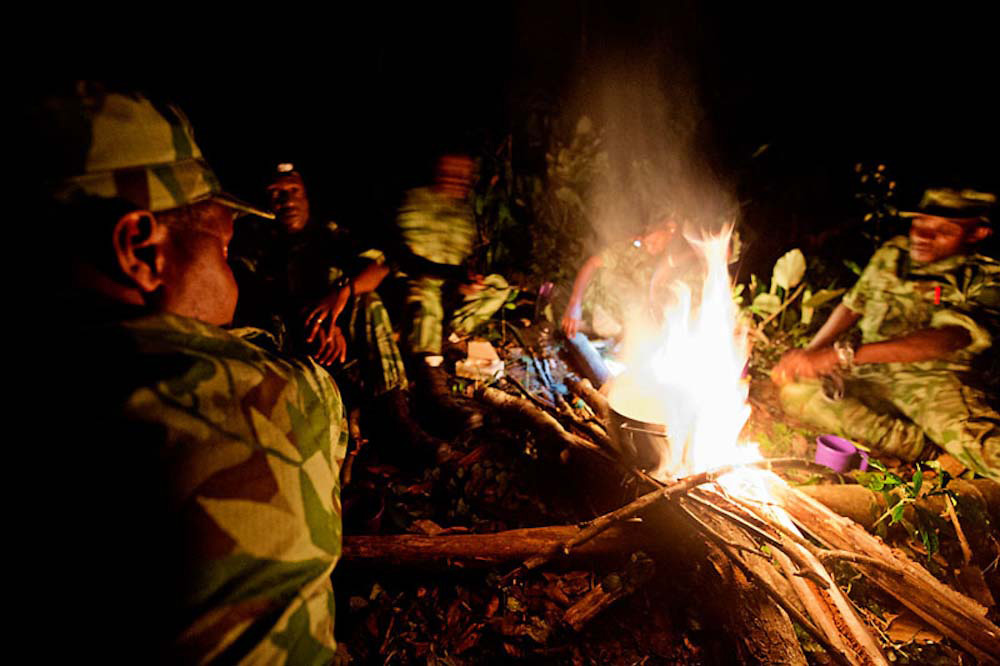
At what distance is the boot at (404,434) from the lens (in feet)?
13.1

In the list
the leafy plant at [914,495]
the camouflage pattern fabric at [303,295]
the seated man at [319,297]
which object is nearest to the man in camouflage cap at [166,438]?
the seated man at [319,297]

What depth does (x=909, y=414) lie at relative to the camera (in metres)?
4.65

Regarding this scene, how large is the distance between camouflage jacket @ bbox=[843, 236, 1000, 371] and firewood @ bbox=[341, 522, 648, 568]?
170 inches

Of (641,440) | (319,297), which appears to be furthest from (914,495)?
(319,297)

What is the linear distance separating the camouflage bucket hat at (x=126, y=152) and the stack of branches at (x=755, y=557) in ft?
7.32

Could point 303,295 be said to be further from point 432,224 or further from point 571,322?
point 571,322

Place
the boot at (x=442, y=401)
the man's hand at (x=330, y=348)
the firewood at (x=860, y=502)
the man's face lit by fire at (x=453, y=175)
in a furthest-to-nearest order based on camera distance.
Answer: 1. the man's face lit by fire at (x=453, y=175)
2. the man's hand at (x=330, y=348)
3. the boot at (x=442, y=401)
4. the firewood at (x=860, y=502)

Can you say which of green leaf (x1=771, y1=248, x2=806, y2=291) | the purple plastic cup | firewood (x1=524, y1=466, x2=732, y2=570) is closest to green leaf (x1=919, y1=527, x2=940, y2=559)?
the purple plastic cup

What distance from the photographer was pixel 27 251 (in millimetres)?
1256

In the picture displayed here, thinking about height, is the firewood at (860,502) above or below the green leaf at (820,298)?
below

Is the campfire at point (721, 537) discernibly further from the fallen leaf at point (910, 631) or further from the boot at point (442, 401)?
the boot at point (442, 401)

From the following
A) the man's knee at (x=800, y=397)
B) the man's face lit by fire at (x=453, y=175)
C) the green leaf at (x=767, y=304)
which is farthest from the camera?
the green leaf at (x=767, y=304)

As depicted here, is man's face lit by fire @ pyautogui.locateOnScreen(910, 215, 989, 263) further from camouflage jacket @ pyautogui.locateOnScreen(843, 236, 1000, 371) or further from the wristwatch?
the wristwatch

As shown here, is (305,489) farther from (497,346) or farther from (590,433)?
(497,346)
